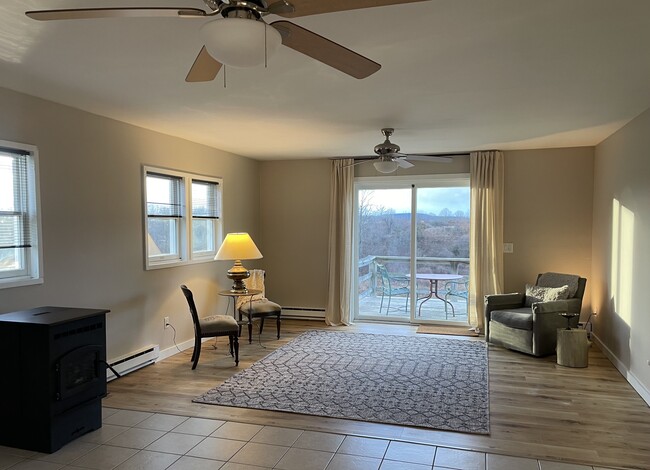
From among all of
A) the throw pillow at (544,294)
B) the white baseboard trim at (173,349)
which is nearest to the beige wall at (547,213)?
the throw pillow at (544,294)

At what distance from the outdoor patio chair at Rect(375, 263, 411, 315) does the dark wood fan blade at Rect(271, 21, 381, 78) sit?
194 inches

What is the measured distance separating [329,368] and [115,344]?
208 centimetres

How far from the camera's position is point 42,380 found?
9.66 ft

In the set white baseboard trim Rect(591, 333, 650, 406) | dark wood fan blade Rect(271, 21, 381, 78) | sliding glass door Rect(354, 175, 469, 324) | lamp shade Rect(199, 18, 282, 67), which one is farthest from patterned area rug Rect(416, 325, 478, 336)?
lamp shade Rect(199, 18, 282, 67)

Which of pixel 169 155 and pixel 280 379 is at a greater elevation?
pixel 169 155

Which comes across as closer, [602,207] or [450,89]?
[450,89]

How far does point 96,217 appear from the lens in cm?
423

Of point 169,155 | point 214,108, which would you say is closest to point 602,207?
Result: point 214,108

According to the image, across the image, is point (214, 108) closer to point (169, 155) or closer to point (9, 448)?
point (169, 155)

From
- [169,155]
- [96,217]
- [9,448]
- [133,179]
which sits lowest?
[9,448]

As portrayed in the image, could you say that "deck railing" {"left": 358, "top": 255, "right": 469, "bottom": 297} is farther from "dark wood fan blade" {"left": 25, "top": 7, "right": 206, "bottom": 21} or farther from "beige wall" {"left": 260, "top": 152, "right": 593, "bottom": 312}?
"dark wood fan blade" {"left": 25, "top": 7, "right": 206, "bottom": 21}

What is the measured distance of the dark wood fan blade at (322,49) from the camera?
1.78 meters

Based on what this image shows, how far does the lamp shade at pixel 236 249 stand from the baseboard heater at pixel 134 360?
122 cm

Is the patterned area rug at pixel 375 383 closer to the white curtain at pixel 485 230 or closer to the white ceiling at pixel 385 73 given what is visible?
the white curtain at pixel 485 230
